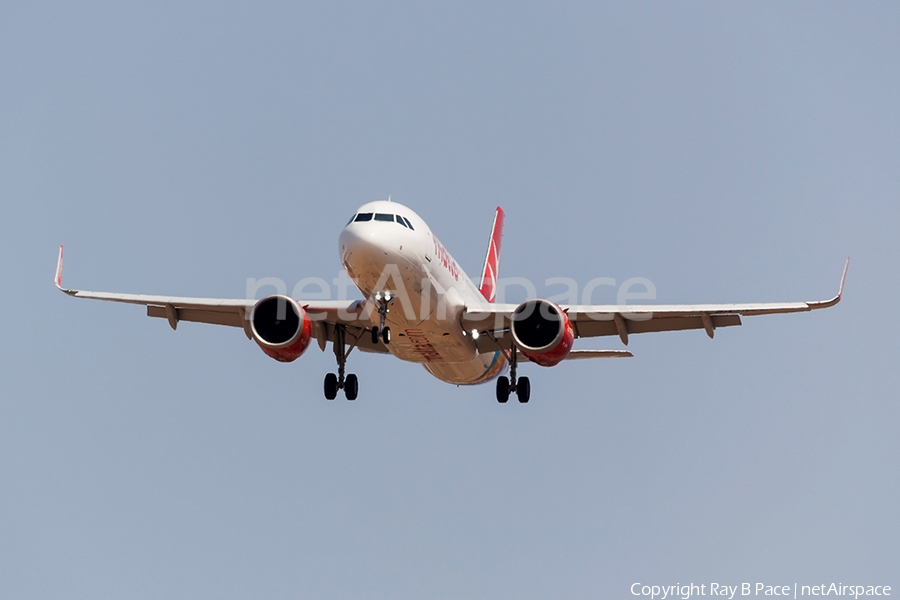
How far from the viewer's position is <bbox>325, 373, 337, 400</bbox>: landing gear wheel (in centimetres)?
3650

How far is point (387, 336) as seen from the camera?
3122 centimetres

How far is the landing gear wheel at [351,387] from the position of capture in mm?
36688

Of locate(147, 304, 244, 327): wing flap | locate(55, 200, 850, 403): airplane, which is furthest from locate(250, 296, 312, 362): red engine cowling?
locate(147, 304, 244, 327): wing flap

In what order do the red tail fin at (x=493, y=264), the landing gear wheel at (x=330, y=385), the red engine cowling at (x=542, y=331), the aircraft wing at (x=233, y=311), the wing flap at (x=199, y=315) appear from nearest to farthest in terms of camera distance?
1. the red engine cowling at (x=542, y=331)
2. the aircraft wing at (x=233, y=311)
3. the landing gear wheel at (x=330, y=385)
4. the wing flap at (x=199, y=315)
5. the red tail fin at (x=493, y=264)

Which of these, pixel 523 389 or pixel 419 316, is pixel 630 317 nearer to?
pixel 523 389

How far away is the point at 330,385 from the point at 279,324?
3.84 m

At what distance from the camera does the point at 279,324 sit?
110 feet

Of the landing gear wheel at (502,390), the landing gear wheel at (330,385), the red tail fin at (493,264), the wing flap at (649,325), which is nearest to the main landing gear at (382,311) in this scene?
the landing gear wheel at (330,385)

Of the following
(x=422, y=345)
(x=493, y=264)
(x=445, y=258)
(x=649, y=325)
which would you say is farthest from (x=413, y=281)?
(x=493, y=264)

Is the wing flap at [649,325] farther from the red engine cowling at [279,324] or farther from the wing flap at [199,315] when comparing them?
the wing flap at [199,315]

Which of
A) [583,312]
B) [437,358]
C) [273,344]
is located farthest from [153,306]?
[583,312]

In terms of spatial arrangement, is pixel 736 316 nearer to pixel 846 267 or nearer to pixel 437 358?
pixel 846 267

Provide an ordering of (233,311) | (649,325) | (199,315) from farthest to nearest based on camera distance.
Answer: (199,315) → (233,311) → (649,325)

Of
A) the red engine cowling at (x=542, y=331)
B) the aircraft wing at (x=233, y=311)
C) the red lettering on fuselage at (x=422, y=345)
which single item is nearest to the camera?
the red engine cowling at (x=542, y=331)
